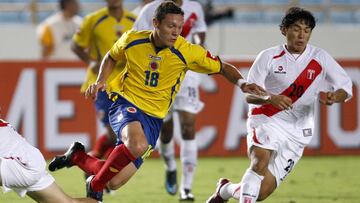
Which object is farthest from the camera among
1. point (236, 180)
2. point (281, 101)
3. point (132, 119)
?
point (236, 180)

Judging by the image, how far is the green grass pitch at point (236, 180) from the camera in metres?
10.2

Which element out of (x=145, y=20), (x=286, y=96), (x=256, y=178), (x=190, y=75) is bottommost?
(x=256, y=178)

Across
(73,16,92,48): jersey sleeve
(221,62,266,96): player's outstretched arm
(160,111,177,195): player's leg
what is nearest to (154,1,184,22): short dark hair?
(221,62,266,96): player's outstretched arm

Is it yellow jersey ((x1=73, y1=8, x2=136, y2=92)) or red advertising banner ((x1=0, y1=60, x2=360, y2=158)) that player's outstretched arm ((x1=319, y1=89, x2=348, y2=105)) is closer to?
yellow jersey ((x1=73, y1=8, x2=136, y2=92))

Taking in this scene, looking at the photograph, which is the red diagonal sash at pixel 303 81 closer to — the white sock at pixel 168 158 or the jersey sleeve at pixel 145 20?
the jersey sleeve at pixel 145 20

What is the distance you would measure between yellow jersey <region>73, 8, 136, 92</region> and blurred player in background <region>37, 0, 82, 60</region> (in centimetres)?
456

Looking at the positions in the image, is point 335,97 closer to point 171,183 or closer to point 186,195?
point 186,195

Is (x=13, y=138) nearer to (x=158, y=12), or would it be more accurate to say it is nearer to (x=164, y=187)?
(x=158, y=12)

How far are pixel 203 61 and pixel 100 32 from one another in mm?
3304

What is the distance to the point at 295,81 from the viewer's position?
8.21 metres

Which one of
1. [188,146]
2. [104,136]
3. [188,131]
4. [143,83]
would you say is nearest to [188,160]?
[188,146]

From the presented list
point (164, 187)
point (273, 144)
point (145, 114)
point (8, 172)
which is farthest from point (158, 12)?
point (164, 187)

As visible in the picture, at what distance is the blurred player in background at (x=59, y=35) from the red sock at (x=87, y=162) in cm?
744

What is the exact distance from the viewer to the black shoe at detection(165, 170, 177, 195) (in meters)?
10.5
